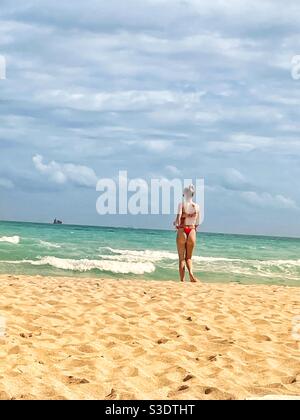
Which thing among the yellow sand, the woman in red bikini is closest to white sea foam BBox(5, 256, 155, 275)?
the woman in red bikini

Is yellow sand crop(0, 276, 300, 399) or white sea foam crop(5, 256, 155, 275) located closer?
yellow sand crop(0, 276, 300, 399)

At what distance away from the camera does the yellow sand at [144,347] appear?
4.50 m

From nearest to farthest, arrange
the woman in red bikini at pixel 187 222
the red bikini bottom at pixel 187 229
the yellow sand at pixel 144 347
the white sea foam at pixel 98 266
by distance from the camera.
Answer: the yellow sand at pixel 144 347, the woman in red bikini at pixel 187 222, the red bikini bottom at pixel 187 229, the white sea foam at pixel 98 266

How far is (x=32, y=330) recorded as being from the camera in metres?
6.38

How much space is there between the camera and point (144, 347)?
18.8 feet

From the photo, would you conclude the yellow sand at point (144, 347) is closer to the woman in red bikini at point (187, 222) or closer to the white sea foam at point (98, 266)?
the woman in red bikini at point (187, 222)

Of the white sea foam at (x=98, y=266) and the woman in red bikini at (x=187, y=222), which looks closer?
the woman in red bikini at (x=187, y=222)

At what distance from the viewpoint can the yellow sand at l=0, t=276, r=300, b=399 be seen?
4.50 meters

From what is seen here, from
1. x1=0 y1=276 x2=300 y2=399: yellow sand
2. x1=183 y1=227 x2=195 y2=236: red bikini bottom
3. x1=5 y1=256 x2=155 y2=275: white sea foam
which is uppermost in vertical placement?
x1=183 y1=227 x2=195 y2=236: red bikini bottom

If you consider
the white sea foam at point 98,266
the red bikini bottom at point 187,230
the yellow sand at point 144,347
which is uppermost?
the red bikini bottom at point 187,230

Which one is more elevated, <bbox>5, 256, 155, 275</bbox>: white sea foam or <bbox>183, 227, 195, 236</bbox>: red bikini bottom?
<bbox>183, 227, 195, 236</bbox>: red bikini bottom

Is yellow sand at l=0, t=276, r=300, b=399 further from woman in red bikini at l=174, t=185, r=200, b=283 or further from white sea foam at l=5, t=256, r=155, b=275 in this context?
white sea foam at l=5, t=256, r=155, b=275

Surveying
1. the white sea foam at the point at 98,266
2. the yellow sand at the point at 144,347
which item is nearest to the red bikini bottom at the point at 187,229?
the yellow sand at the point at 144,347
